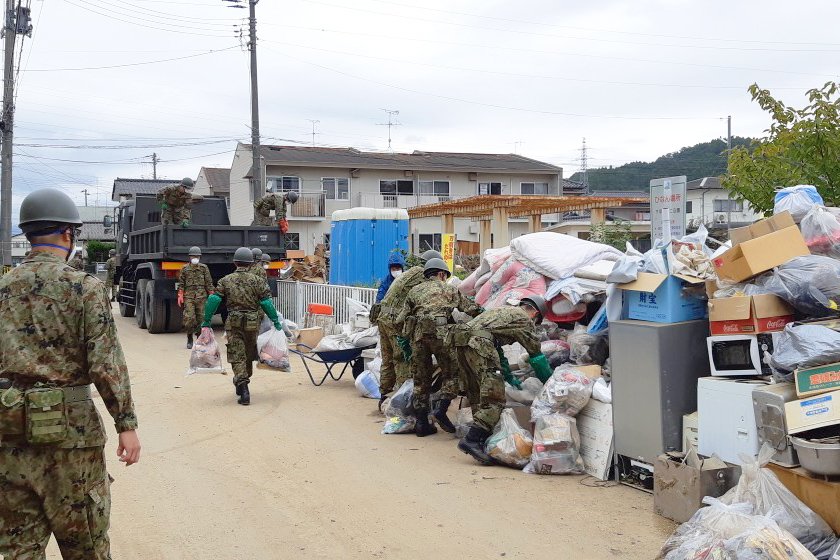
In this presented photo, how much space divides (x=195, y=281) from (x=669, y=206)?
9.79 metres

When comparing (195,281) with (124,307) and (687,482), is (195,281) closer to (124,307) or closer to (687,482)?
(124,307)

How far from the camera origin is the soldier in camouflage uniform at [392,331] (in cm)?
814

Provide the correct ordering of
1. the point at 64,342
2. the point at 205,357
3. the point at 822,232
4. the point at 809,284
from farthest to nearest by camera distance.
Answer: the point at 205,357
the point at 822,232
the point at 809,284
the point at 64,342

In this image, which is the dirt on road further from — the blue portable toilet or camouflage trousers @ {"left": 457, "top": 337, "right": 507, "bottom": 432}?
the blue portable toilet

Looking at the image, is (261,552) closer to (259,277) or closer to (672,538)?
(672,538)

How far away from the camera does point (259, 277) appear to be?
30.2 feet

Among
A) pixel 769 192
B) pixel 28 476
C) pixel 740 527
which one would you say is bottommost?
pixel 740 527

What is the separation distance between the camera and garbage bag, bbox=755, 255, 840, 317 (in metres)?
4.86

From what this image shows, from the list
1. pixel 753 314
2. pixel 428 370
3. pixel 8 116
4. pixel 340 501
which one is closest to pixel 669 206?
pixel 753 314

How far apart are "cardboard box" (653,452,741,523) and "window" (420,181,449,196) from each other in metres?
34.8

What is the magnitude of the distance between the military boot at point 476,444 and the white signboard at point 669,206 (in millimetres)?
2158

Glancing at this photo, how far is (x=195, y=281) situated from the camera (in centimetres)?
1398

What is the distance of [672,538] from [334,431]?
4.08 m

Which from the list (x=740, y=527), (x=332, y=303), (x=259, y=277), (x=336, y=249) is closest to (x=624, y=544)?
(x=740, y=527)
